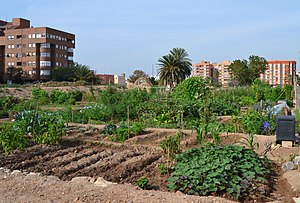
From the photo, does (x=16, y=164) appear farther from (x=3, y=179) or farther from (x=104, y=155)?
(x=104, y=155)

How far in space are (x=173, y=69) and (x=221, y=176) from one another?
3843 centimetres

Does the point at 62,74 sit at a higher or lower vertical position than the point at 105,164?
higher

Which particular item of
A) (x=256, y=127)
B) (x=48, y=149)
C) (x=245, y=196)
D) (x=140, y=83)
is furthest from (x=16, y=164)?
(x=140, y=83)

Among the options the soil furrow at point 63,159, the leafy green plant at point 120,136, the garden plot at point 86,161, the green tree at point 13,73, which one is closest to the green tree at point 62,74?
the green tree at point 13,73

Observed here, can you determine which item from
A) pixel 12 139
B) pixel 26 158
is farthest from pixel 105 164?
pixel 12 139

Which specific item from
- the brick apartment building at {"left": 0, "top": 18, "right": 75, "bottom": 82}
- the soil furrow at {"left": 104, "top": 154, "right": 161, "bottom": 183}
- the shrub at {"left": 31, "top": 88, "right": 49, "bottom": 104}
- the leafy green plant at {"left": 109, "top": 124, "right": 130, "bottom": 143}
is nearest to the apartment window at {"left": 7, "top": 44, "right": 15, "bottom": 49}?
the brick apartment building at {"left": 0, "top": 18, "right": 75, "bottom": 82}

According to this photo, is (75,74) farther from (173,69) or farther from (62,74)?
(173,69)

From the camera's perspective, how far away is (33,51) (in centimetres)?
5997

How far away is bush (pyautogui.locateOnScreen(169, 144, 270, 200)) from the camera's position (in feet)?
15.9

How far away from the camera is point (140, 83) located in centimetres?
3556

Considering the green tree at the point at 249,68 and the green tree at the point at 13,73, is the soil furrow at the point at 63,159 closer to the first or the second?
the green tree at the point at 249,68

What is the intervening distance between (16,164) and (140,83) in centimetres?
2881

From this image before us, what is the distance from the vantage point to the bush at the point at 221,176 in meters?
4.86

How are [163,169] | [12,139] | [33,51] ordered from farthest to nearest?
[33,51] → [12,139] → [163,169]
